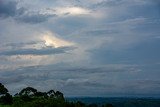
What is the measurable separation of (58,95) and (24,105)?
42015 mm

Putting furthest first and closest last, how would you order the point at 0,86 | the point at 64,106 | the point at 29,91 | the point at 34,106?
the point at 29,91, the point at 0,86, the point at 64,106, the point at 34,106

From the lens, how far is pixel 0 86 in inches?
7028

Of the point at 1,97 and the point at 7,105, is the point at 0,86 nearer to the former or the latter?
the point at 1,97

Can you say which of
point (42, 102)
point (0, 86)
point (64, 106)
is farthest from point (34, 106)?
point (0, 86)

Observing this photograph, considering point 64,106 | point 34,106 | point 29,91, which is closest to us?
point 34,106

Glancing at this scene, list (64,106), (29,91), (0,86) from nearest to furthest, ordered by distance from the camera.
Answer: (64,106) → (0,86) → (29,91)

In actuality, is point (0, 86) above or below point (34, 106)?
above

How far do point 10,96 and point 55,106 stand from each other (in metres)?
25.5

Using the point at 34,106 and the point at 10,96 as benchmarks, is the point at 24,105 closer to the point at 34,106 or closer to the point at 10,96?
the point at 34,106

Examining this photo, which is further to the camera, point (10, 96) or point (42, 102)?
point (10, 96)

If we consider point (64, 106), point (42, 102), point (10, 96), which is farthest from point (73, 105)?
point (10, 96)

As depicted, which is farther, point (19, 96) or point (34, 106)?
point (19, 96)

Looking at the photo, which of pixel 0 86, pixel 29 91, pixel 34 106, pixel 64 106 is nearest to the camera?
pixel 34 106

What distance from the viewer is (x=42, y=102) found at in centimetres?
16025
